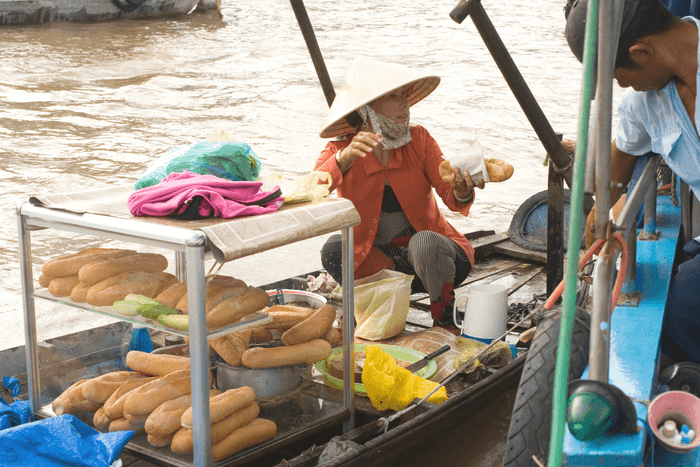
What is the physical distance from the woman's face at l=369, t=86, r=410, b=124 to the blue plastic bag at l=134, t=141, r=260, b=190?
96cm

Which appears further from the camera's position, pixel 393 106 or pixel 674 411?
pixel 393 106

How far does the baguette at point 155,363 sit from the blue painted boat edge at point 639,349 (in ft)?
3.85

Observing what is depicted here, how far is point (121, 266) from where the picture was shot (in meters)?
2.06

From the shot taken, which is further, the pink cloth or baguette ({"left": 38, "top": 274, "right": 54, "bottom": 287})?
baguette ({"left": 38, "top": 274, "right": 54, "bottom": 287})

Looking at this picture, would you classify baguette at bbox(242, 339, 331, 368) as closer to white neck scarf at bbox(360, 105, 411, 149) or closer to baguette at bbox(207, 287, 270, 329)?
baguette at bbox(207, 287, 270, 329)

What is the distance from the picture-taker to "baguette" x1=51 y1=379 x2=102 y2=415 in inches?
84.4

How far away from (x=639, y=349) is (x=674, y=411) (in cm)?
42

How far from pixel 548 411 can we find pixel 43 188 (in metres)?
9.23

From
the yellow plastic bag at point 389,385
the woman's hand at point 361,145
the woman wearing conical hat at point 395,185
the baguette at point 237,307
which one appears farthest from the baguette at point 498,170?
the baguette at point 237,307

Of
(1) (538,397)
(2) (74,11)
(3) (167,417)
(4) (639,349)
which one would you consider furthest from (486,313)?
(2) (74,11)

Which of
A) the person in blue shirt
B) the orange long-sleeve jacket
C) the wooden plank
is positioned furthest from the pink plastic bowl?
A: the wooden plank

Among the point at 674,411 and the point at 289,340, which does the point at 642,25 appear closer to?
the point at 674,411

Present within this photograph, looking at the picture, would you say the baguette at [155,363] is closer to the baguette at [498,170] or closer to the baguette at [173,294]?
the baguette at [173,294]

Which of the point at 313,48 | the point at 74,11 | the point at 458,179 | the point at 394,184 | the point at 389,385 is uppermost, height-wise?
the point at 74,11
